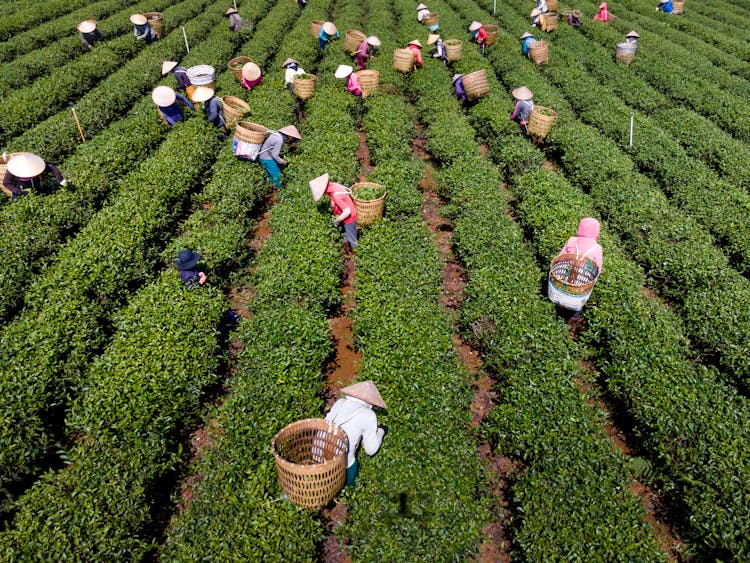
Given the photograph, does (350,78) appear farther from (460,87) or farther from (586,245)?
(586,245)

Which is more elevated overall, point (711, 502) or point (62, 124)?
point (711, 502)

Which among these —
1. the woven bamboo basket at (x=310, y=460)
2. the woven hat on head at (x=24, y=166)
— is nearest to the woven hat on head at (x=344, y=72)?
the woven hat on head at (x=24, y=166)

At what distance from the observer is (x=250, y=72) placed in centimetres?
1518

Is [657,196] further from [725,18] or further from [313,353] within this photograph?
[725,18]

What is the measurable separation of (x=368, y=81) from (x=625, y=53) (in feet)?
34.4

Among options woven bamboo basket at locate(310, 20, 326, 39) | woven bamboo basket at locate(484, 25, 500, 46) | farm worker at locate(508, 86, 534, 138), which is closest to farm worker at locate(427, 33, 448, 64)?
woven bamboo basket at locate(484, 25, 500, 46)

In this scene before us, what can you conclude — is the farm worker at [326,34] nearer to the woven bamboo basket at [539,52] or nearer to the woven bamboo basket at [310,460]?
the woven bamboo basket at [539,52]

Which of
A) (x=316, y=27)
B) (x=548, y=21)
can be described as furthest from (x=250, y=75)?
(x=548, y=21)

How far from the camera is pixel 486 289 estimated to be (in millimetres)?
8180

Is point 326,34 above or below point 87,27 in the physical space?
above

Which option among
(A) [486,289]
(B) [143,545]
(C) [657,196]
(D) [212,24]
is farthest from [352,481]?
(D) [212,24]

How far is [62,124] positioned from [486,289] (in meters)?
12.1

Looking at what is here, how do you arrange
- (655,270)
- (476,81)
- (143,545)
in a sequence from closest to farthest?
1. (143,545)
2. (655,270)
3. (476,81)

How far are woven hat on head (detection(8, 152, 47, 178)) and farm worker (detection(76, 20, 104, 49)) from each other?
12.6 metres
